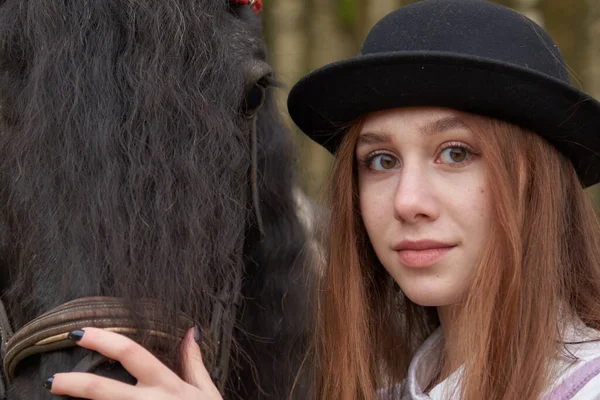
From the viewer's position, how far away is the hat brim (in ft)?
5.37

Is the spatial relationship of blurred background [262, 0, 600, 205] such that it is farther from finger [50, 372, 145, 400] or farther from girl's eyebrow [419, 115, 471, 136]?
finger [50, 372, 145, 400]

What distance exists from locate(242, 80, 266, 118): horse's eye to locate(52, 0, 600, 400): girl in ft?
0.42

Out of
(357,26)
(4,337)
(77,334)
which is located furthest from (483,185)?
(357,26)

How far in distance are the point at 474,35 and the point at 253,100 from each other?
1.72ft

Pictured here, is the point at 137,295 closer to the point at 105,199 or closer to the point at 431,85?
the point at 105,199

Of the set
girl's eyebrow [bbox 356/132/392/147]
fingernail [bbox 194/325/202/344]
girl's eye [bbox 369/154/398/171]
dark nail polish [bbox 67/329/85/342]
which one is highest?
girl's eyebrow [bbox 356/132/392/147]

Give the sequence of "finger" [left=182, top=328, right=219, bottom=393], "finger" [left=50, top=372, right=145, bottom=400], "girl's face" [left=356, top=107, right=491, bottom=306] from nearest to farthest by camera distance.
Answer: "finger" [left=50, top=372, right=145, bottom=400] < "finger" [left=182, top=328, right=219, bottom=393] < "girl's face" [left=356, top=107, right=491, bottom=306]

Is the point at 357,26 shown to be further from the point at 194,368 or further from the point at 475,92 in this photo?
the point at 194,368

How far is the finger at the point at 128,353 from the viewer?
4.80 ft

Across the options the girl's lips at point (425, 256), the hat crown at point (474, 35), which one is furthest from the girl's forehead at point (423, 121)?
the girl's lips at point (425, 256)

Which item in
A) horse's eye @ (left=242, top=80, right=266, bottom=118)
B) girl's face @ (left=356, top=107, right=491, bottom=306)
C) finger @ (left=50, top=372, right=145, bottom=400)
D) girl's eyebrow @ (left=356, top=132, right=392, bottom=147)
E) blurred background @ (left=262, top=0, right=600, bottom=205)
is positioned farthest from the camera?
blurred background @ (left=262, top=0, right=600, bottom=205)

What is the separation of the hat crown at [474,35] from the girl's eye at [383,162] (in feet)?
0.72

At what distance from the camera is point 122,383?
146 centimetres

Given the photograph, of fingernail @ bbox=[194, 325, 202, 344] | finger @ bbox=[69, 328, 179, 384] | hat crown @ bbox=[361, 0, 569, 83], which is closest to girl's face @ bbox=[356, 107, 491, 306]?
hat crown @ bbox=[361, 0, 569, 83]
